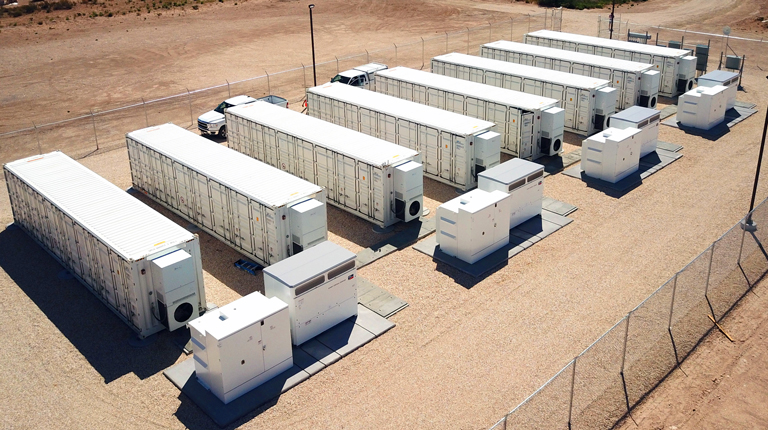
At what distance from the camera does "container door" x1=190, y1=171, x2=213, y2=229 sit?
2591 centimetres

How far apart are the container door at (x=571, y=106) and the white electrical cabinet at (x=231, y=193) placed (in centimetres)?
1754

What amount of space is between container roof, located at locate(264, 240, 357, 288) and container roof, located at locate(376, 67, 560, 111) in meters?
15.1

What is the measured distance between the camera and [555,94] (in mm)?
36875

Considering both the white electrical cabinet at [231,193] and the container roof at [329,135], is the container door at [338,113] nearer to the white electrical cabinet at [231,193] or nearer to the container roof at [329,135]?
the container roof at [329,135]

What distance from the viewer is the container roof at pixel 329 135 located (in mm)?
27172

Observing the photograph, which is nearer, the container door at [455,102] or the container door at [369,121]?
the container door at [369,121]

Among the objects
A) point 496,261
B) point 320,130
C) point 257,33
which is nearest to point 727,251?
point 496,261

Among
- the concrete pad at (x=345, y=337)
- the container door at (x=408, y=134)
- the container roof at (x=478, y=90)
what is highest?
the container roof at (x=478, y=90)

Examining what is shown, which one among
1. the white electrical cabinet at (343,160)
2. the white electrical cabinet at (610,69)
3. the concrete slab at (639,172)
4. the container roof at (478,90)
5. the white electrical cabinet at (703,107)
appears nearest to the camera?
the white electrical cabinet at (343,160)

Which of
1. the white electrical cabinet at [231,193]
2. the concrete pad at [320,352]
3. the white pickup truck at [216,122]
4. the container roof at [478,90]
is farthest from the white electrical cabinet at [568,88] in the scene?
the concrete pad at [320,352]

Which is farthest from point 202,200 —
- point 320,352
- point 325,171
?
point 320,352

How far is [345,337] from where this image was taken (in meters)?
20.7

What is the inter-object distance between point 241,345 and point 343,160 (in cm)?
1132

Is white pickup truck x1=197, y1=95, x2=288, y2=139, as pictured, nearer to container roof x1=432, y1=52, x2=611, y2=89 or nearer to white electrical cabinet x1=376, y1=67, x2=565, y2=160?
white electrical cabinet x1=376, y1=67, x2=565, y2=160
